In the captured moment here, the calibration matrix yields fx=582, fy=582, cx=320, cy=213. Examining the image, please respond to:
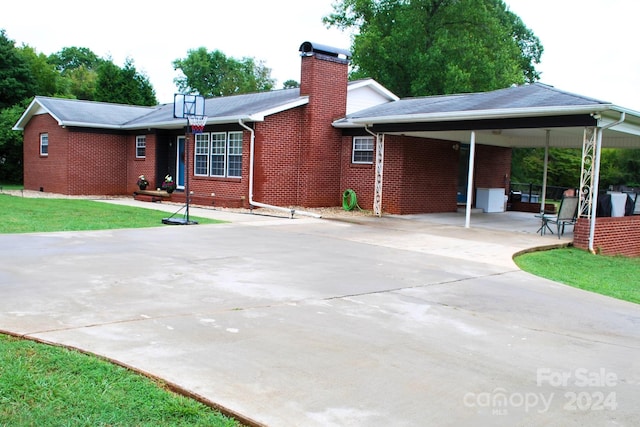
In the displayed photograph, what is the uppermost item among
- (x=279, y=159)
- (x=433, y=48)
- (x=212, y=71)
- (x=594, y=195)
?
(x=212, y=71)

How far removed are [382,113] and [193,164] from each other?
734 cm

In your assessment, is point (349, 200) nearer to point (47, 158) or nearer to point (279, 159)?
point (279, 159)

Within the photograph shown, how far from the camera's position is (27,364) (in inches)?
→ 160

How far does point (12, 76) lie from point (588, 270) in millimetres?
34741

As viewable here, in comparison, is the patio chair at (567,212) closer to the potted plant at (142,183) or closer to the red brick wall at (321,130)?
the red brick wall at (321,130)

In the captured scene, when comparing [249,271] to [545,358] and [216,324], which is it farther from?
[545,358]

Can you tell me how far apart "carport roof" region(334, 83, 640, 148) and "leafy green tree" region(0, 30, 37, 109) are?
80.6 ft

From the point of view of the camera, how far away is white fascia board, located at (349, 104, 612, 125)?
40.5 feet

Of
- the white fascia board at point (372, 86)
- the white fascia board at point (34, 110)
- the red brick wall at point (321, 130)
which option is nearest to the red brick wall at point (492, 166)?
the white fascia board at point (372, 86)

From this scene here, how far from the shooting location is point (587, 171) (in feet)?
43.3

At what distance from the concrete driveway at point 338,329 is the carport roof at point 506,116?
484cm

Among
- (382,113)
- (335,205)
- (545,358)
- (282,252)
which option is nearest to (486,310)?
(545,358)

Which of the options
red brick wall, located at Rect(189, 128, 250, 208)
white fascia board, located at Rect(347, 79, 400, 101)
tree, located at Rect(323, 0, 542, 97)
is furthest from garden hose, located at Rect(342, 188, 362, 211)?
tree, located at Rect(323, 0, 542, 97)

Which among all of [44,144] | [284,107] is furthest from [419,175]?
[44,144]
